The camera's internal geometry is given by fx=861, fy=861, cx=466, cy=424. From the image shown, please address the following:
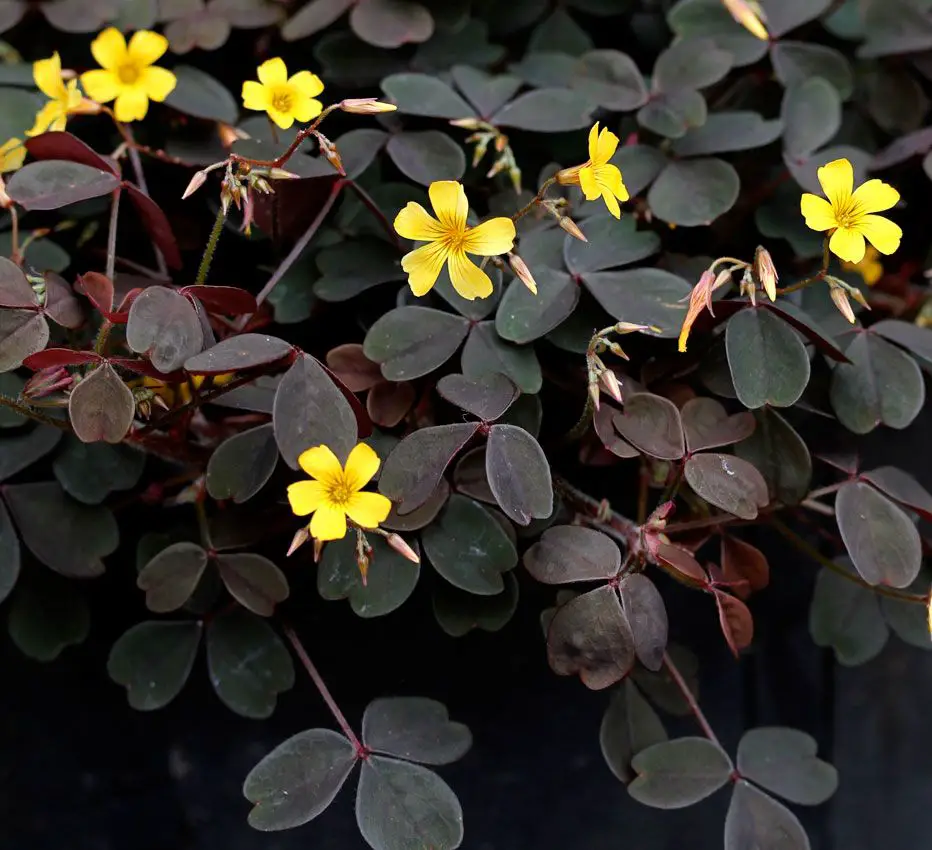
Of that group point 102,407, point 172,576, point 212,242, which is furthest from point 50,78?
point 172,576

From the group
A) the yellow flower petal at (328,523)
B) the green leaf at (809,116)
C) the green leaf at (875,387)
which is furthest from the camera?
the green leaf at (809,116)

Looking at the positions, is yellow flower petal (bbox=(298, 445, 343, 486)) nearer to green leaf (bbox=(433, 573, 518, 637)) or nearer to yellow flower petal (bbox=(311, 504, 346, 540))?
yellow flower petal (bbox=(311, 504, 346, 540))

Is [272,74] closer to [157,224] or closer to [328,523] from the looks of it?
[157,224]

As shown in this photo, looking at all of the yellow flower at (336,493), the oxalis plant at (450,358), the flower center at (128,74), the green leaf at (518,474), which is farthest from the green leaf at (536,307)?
the flower center at (128,74)

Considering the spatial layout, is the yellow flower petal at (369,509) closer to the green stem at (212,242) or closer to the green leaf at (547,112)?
the green stem at (212,242)

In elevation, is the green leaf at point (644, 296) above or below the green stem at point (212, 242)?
below

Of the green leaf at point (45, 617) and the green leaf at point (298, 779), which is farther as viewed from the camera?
the green leaf at point (45, 617)
